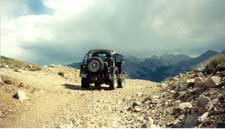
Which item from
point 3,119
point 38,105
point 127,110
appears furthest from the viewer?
point 38,105

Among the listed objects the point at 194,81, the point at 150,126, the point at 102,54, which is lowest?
the point at 150,126

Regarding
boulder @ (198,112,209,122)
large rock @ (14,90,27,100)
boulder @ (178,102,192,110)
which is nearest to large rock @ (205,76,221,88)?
boulder @ (178,102,192,110)

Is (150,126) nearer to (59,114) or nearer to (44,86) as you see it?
(59,114)

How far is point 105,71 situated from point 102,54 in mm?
1773

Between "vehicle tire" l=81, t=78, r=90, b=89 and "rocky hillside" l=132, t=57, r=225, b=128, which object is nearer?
"rocky hillside" l=132, t=57, r=225, b=128

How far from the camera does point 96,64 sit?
2852 cm

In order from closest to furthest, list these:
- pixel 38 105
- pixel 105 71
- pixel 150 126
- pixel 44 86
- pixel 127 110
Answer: pixel 150 126 < pixel 127 110 < pixel 38 105 < pixel 44 86 < pixel 105 71

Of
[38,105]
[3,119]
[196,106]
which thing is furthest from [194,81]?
[3,119]

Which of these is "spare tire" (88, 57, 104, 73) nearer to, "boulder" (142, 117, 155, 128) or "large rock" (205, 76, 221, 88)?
"large rock" (205, 76, 221, 88)

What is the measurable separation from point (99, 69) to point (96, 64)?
338 millimetres

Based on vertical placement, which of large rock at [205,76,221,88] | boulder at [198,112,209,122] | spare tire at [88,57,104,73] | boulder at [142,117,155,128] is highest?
spare tire at [88,57,104,73]

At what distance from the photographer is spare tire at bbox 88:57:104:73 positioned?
2845 cm

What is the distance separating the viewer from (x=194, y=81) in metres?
20.1

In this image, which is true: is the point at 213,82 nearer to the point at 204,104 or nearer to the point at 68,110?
the point at 204,104
